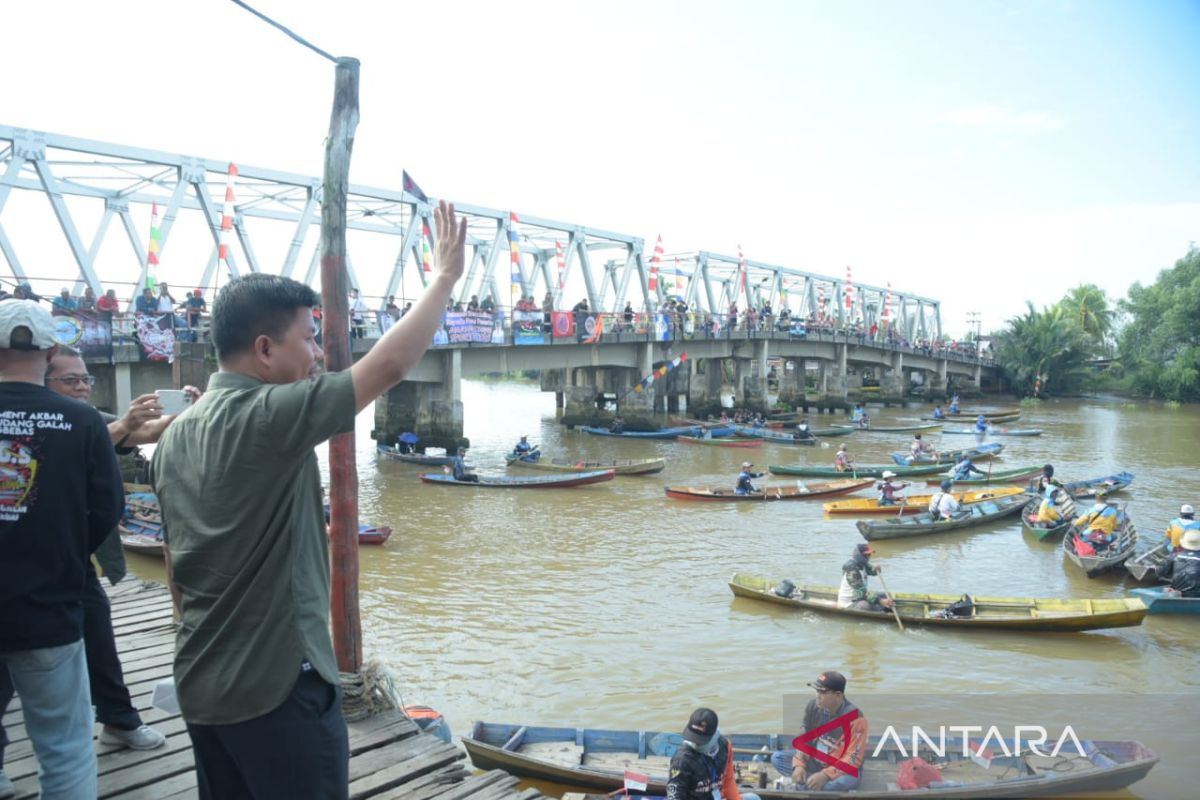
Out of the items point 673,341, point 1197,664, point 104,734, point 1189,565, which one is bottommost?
point 1197,664

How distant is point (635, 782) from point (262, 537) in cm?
481

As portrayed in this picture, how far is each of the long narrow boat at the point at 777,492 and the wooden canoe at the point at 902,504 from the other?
150 cm

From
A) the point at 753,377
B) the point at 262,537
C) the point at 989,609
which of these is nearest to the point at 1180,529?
the point at 989,609

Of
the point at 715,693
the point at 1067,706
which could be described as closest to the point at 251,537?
the point at 715,693

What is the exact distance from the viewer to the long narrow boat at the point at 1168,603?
12.2 m

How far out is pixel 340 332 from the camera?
5.40 metres

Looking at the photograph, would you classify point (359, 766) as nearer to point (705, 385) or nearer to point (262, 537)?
point (262, 537)

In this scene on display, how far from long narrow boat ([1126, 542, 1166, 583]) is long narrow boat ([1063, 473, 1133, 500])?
26.7ft

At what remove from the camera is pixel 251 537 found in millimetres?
A: 2072

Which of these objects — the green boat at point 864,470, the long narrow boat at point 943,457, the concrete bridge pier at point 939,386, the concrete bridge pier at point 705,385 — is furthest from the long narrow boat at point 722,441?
the concrete bridge pier at point 939,386

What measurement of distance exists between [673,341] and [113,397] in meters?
25.9

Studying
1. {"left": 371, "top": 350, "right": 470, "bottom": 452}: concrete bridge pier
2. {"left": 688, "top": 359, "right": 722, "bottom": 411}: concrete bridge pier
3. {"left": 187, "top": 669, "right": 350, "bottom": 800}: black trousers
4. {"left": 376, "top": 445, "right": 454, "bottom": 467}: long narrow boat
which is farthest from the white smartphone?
{"left": 688, "top": 359, "right": 722, "bottom": 411}: concrete bridge pier

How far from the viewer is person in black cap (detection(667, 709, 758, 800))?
5.43 m

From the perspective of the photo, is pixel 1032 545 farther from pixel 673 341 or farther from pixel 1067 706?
pixel 673 341
